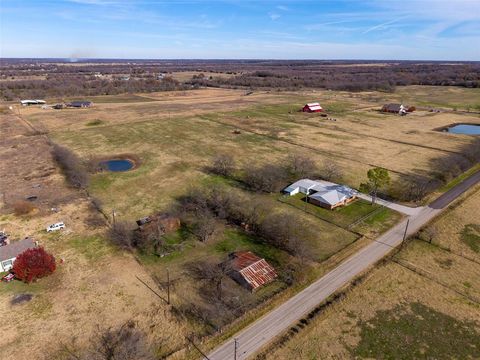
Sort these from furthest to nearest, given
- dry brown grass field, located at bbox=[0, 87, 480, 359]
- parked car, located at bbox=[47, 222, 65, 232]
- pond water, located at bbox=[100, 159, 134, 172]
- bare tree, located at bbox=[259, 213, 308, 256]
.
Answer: pond water, located at bbox=[100, 159, 134, 172] < parked car, located at bbox=[47, 222, 65, 232] < bare tree, located at bbox=[259, 213, 308, 256] < dry brown grass field, located at bbox=[0, 87, 480, 359]

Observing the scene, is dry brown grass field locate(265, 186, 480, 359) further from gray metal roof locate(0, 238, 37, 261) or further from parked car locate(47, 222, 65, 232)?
parked car locate(47, 222, 65, 232)

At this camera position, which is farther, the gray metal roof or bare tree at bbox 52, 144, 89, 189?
bare tree at bbox 52, 144, 89, 189

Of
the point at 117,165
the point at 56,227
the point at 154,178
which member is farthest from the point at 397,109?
the point at 56,227

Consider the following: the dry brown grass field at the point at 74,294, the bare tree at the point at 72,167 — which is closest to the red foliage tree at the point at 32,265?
the dry brown grass field at the point at 74,294

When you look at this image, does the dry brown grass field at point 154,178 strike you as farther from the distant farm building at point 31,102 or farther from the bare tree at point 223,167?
the distant farm building at point 31,102

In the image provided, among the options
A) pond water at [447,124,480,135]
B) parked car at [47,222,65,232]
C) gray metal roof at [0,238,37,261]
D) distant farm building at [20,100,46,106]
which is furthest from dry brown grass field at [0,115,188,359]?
distant farm building at [20,100,46,106]

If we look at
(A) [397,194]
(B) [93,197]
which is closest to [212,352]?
(B) [93,197]

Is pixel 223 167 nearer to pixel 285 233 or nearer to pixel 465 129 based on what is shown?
pixel 285 233
